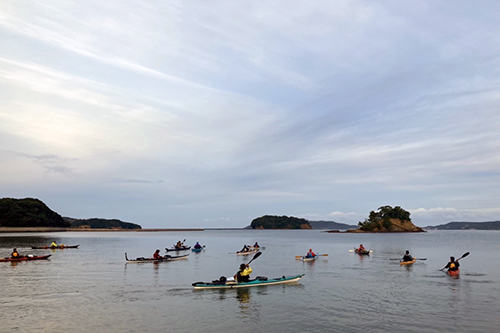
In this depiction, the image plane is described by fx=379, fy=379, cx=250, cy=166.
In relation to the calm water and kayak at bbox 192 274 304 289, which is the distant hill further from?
kayak at bbox 192 274 304 289

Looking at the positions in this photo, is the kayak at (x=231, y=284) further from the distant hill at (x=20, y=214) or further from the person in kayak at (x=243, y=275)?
the distant hill at (x=20, y=214)

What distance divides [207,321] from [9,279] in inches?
982

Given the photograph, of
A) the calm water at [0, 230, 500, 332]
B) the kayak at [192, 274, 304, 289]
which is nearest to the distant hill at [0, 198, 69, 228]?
the calm water at [0, 230, 500, 332]

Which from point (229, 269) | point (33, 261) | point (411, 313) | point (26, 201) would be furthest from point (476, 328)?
point (26, 201)

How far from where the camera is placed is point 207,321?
72.6 feet

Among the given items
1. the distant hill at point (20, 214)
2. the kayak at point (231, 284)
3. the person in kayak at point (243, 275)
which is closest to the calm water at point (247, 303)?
the kayak at point (231, 284)

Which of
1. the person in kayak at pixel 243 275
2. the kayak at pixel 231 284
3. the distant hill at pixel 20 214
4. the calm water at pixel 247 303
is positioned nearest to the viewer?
the calm water at pixel 247 303

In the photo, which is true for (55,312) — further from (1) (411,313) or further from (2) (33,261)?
(2) (33,261)

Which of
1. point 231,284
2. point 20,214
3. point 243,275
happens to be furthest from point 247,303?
point 20,214

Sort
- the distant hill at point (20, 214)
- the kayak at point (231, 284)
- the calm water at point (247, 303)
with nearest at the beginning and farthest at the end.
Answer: the calm water at point (247, 303) → the kayak at point (231, 284) → the distant hill at point (20, 214)

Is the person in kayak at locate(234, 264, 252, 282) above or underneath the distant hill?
underneath

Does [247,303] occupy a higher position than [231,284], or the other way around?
[231,284]

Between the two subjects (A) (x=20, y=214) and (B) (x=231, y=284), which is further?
(A) (x=20, y=214)

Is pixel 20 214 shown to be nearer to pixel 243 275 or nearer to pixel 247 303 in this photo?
pixel 243 275
